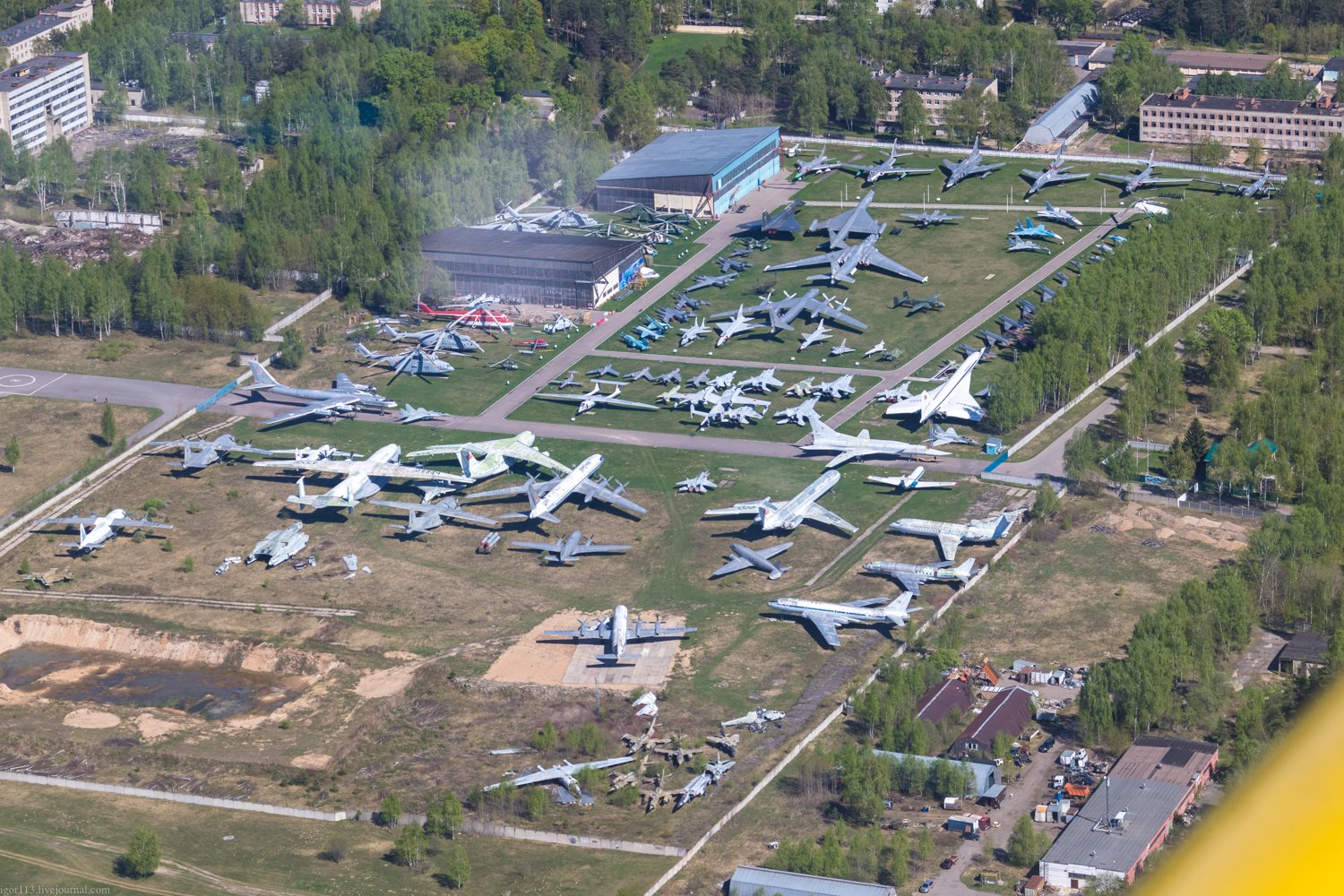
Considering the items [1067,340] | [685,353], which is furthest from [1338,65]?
[685,353]

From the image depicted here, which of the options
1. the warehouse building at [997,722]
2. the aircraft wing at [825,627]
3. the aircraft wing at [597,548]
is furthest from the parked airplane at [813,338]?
the warehouse building at [997,722]

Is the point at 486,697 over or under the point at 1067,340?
under

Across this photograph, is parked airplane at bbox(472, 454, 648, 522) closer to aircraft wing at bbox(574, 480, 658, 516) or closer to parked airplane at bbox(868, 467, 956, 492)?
aircraft wing at bbox(574, 480, 658, 516)

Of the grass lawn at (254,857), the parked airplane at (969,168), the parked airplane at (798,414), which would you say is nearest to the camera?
the grass lawn at (254,857)

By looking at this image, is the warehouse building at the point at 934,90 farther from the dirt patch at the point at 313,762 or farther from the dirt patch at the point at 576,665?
the dirt patch at the point at 313,762

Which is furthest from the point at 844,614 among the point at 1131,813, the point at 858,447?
the point at 1131,813

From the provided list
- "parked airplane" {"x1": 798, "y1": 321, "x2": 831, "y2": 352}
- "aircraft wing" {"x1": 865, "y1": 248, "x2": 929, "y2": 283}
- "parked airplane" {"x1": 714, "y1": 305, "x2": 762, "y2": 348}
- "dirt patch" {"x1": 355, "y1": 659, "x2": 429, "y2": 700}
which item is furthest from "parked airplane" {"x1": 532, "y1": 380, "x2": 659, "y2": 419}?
"dirt patch" {"x1": 355, "y1": 659, "x2": 429, "y2": 700}

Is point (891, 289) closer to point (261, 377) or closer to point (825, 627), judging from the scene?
point (261, 377)

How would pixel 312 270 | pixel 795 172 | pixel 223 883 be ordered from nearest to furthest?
pixel 223 883, pixel 312 270, pixel 795 172

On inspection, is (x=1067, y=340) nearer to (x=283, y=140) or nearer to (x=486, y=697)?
(x=486, y=697)
